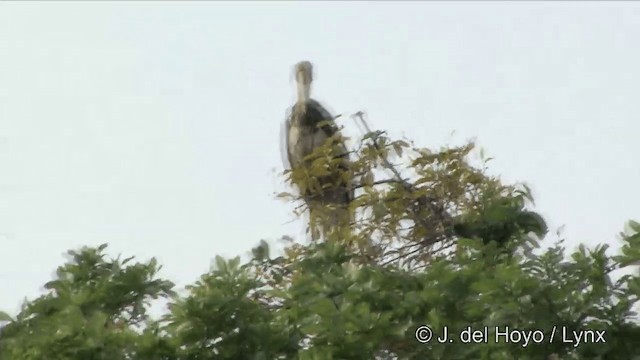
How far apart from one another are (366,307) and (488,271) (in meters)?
0.43

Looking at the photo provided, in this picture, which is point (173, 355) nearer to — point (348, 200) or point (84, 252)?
point (84, 252)

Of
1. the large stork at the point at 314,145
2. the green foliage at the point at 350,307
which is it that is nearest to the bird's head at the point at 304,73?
the large stork at the point at 314,145

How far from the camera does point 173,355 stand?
163 inches

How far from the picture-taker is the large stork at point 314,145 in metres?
5.59

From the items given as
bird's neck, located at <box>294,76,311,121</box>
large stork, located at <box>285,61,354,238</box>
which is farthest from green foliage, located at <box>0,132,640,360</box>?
bird's neck, located at <box>294,76,311,121</box>

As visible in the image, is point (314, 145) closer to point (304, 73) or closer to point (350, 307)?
point (304, 73)

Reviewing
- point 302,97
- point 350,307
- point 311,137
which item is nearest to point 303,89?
point 302,97

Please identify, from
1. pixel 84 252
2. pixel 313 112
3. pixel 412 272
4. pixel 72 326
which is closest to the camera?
pixel 72 326

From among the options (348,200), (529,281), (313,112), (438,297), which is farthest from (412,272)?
(313,112)

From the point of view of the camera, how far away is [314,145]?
6395 mm

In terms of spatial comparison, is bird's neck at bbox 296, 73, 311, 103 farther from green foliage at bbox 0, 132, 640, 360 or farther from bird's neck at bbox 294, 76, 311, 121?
green foliage at bbox 0, 132, 640, 360

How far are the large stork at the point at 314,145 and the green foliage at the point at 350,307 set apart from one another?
0.71 metres

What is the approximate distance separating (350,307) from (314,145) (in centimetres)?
257

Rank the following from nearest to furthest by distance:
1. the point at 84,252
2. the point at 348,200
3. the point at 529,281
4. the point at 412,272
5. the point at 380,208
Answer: the point at 529,281 < the point at 412,272 < the point at 84,252 < the point at 380,208 < the point at 348,200
